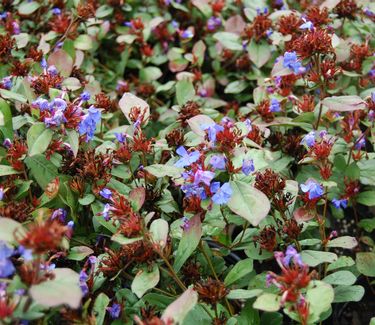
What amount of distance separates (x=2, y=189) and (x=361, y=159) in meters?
1.11

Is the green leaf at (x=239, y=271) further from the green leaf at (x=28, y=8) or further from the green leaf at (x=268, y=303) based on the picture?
the green leaf at (x=28, y=8)

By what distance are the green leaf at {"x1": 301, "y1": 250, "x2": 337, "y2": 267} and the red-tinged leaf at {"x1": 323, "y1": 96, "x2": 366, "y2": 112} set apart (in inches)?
16.1

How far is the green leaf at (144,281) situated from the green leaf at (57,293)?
20cm

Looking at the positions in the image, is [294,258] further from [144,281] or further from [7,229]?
[7,229]

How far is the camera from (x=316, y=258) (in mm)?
1377

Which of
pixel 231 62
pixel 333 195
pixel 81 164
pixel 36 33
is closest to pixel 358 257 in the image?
pixel 333 195

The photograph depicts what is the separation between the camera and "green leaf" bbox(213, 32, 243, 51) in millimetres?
2275

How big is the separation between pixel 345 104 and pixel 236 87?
850mm

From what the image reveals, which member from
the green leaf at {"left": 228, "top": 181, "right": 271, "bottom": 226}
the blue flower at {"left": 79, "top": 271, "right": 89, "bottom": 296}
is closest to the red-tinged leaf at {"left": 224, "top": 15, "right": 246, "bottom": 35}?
the green leaf at {"left": 228, "top": 181, "right": 271, "bottom": 226}

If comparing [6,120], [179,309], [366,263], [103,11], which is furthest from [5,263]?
[103,11]

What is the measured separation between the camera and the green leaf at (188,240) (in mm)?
1335

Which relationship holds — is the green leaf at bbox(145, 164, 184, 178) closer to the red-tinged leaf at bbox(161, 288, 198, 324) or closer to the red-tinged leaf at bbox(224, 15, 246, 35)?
the red-tinged leaf at bbox(161, 288, 198, 324)

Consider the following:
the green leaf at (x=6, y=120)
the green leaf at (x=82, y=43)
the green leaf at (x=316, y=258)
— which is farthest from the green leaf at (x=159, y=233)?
the green leaf at (x=82, y=43)

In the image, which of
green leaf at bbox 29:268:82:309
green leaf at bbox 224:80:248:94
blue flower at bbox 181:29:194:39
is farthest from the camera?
blue flower at bbox 181:29:194:39
